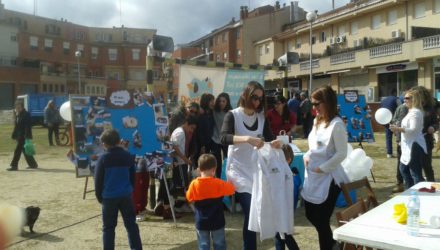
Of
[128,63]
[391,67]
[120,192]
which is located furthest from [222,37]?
[120,192]

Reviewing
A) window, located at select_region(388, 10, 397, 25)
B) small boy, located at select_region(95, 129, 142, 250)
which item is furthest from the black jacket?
window, located at select_region(388, 10, 397, 25)

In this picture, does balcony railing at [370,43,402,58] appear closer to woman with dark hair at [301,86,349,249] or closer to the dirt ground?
the dirt ground

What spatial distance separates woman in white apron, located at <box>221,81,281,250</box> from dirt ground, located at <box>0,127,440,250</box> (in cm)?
123

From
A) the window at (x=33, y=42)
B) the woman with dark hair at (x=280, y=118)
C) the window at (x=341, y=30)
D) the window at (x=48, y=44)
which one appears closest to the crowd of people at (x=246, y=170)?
the woman with dark hair at (x=280, y=118)

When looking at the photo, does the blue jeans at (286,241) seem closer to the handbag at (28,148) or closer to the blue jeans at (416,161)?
the blue jeans at (416,161)

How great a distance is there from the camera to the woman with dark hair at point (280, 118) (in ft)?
21.3

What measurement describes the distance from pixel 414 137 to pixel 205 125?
9.88 ft

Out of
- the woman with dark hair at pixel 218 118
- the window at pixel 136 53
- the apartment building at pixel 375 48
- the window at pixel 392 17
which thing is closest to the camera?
the woman with dark hair at pixel 218 118

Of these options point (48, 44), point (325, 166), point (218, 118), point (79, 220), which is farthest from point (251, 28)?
point (325, 166)

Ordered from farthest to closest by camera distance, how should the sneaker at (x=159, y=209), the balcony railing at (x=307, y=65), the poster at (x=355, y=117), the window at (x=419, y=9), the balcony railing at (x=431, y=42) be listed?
1. the balcony railing at (x=307, y=65)
2. the window at (x=419, y=9)
3. the balcony railing at (x=431, y=42)
4. the poster at (x=355, y=117)
5. the sneaker at (x=159, y=209)

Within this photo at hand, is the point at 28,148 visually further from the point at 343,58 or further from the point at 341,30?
the point at 341,30

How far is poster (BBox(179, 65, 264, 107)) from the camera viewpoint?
759cm

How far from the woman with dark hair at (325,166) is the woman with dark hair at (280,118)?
8.94ft

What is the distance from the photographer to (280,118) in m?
6.57
